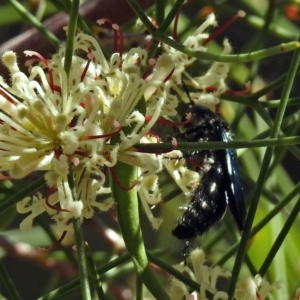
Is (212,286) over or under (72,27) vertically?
under

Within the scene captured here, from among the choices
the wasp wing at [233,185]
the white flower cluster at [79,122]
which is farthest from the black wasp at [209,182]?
the white flower cluster at [79,122]

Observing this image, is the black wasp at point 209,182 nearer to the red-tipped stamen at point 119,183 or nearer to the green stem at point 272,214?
the green stem at point 272,214

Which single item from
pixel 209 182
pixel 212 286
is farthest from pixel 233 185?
pixel 212 286

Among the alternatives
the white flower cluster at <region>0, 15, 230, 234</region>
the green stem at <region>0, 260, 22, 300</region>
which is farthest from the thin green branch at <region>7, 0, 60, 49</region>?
the green stem at <region>0, 260, 22, 300</region>

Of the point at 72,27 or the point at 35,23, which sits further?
the point at 35,23

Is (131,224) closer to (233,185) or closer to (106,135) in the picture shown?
(106,135)

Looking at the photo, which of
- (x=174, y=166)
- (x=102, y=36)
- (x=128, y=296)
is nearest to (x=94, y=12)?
(x=102, y=36)

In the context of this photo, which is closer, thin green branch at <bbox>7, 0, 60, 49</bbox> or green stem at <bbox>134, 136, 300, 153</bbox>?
green stem at <bbox>134, 136, 300, 153</bbox>

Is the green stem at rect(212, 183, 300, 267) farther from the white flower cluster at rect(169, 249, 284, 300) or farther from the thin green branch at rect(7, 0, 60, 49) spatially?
the thin green branch at rect(7, 0, 60, 49)
